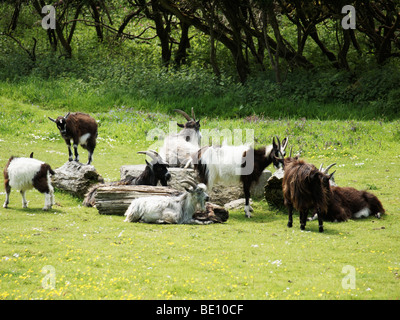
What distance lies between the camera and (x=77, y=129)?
14008 mm

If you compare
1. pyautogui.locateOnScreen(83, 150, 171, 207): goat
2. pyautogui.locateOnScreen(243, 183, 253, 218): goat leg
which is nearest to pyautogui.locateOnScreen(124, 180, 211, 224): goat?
pyautogui.locateOnScreen(243, 183, 253, 218): goat leg

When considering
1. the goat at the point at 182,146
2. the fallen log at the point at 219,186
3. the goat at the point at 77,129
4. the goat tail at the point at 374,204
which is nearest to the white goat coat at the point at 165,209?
the fallen log at the point at 219,186

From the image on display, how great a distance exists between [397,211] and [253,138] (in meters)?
7.98

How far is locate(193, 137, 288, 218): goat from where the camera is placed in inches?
484

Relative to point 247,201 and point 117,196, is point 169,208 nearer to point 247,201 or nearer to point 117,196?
point 117,196

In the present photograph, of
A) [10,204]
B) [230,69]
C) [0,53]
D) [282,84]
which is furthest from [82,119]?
[0,53]

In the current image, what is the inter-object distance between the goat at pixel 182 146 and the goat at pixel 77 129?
2.05 meters

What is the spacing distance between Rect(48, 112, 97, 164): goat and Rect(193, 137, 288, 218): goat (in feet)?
11.6

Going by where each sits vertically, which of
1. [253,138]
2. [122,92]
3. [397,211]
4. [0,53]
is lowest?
[397,211]

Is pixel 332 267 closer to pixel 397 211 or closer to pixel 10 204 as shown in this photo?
pixel 397 211

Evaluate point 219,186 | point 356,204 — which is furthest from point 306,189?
point 219,186

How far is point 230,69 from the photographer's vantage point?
28594mm

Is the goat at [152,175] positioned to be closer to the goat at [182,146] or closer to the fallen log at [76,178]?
the fallen log at [76,178]

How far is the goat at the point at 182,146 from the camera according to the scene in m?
14.3
